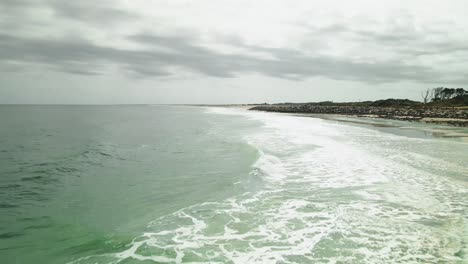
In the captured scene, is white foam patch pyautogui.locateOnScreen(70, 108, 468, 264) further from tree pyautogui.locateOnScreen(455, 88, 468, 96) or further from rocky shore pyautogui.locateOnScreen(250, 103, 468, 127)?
tree pyautogui.locateOnScreen(455, 88, 468, 96)

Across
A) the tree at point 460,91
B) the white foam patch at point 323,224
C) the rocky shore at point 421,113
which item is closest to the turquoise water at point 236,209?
the white foam patch at point 323,224

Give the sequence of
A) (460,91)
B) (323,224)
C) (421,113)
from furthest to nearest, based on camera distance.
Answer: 1. (460,91)
2. (421,113)
3. (323,224)

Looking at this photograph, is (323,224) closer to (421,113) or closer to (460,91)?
(421,113)

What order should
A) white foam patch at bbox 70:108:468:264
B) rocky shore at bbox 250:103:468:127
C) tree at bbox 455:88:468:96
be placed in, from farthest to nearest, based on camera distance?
tree at bbox 455:88:468:96 < rocky shore at bbox 250:103:468:127 < white foam patch at bbox 70:108:468:264

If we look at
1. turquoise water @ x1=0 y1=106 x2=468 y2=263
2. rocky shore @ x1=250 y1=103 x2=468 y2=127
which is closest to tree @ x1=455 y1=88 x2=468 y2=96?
rocky shore @ x1=250 y1=103 x2=468 y2=127

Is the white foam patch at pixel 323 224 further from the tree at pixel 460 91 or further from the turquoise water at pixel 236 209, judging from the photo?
the tree at pixel 460 91

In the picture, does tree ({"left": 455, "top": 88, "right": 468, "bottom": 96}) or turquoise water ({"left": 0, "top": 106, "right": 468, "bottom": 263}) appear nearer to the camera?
turquoise water ({"left": 0, "top": 106, "right": 468, "bottom": 263})

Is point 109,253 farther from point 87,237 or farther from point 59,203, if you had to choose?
point 59,203

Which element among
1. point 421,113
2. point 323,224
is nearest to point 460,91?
point 421,113

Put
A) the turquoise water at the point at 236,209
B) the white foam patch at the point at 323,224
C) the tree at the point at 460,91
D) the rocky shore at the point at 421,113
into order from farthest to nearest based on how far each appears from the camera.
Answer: the tree at the point at 460,91 < the rocky shore at the point at 421,113 < the turquoise water at the point at 236,209 < the white foam patch at the point at 323,224

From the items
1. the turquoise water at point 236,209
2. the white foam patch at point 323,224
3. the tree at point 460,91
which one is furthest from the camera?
the tree at point 460,91

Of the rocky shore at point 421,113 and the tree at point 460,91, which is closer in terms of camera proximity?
the rocky shore at point 421,113
